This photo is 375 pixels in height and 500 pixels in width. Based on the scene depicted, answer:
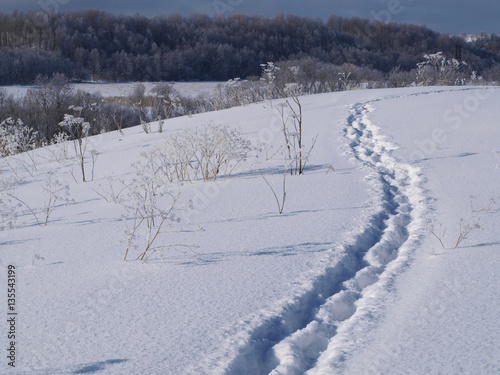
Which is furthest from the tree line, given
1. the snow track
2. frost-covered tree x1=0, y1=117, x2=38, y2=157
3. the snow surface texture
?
the snow track

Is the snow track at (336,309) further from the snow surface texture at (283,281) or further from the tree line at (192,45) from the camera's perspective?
the tree line at (192,45)

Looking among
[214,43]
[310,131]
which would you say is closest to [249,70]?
[214,43]

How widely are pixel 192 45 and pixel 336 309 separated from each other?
57606 millimetres

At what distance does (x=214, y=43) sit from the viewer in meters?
54.6

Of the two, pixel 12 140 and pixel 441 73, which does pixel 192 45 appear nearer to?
pixel 441 73

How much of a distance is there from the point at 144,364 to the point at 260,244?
5.17 ft

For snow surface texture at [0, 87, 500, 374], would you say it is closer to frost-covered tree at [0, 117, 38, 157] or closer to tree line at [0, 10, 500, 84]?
frost-covered tree at [0, 117, 38, 157]

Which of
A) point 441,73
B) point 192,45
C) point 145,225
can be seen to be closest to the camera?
point 145,225

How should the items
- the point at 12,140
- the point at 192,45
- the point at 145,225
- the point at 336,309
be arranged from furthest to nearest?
1. the point at 192,45
2. the point at 12,140
3. the point at 145,225
4. the point at 336,309

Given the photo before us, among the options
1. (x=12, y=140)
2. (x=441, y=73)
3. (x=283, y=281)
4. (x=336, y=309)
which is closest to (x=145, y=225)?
(x=283, y=281)

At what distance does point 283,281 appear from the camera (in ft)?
9.04

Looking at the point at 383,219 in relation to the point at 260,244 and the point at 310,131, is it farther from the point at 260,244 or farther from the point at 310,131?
the point at 310,131

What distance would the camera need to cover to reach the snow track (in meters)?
2.04

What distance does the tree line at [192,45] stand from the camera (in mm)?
45312
